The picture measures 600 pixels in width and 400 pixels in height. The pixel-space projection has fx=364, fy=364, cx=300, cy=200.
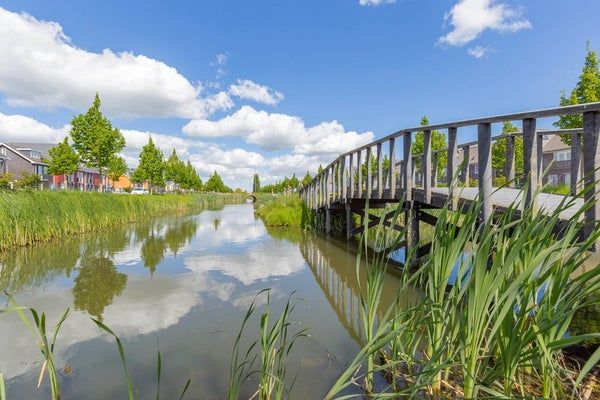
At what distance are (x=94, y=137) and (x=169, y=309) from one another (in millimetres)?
28169


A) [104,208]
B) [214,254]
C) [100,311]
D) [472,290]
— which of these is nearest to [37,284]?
[100,311]

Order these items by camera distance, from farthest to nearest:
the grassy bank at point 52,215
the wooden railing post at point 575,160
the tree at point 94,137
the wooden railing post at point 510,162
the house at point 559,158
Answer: the house at point 559,158
the tree at point 94,137
the grassy bank at point 52,215
the wooden railing post at point 510,162
the wooden railing post at point 575,160

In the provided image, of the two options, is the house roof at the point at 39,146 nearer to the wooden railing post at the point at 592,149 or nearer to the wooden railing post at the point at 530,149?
the wooden railing post at the point at 530,149

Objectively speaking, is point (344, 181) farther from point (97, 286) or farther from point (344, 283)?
point (97, 286)

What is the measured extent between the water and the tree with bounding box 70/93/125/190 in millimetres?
21044

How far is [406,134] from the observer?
690 cm

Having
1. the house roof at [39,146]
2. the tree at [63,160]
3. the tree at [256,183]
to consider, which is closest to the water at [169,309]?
the tree at [63,160]

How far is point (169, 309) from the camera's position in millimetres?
4930

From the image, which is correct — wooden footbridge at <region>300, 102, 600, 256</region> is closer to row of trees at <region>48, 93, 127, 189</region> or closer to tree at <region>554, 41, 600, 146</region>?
tree at <region>554, 41, 600, 146</region>

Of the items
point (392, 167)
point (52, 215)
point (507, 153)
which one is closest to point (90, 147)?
point (52, 215)

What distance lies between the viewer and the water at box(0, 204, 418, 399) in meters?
3.12

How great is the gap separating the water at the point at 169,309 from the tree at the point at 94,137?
69.0 feet

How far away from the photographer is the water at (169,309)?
3.12 m

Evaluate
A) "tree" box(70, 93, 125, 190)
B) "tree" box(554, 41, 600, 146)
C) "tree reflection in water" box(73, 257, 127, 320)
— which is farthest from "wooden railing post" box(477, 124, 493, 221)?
"tree" box(70, 93, 125, 190)
